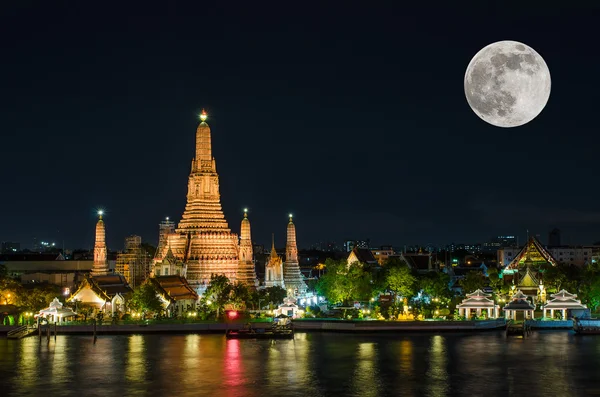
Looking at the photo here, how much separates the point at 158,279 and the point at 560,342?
33912mm

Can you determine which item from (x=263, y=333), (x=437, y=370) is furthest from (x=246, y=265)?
(x=437, y=370)

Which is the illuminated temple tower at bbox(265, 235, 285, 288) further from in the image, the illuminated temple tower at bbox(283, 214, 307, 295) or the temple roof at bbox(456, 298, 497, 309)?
the temple roof at bbox(456, 298, 497, 309)

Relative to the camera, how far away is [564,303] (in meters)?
70.9

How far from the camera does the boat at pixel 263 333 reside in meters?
62.8

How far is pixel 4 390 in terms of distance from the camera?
41594 millimetres

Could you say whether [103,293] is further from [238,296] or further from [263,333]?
[263,333]

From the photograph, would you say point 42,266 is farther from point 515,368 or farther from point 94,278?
point 515,368

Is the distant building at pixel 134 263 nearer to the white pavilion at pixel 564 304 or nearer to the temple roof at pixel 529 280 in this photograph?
the temple roof at pixel 529 280

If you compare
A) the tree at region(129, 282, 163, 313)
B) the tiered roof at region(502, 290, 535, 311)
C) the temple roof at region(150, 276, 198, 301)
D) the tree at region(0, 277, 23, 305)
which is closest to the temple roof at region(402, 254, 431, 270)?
the tiered roof at region(502, 290, 535, 311)

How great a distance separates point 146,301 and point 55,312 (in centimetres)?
692

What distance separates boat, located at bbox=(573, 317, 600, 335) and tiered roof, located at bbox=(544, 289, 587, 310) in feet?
15.9

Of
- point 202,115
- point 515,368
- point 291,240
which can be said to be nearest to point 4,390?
point 515,368

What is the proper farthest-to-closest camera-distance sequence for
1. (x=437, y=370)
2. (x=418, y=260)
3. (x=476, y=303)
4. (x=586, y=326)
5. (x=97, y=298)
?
(x=418, y=260) → (x=97, y=298) → (x=476, y=303) → (x=586, y=326) → (x=437, y=370)

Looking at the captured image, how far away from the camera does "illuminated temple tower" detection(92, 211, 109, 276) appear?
282 feet
